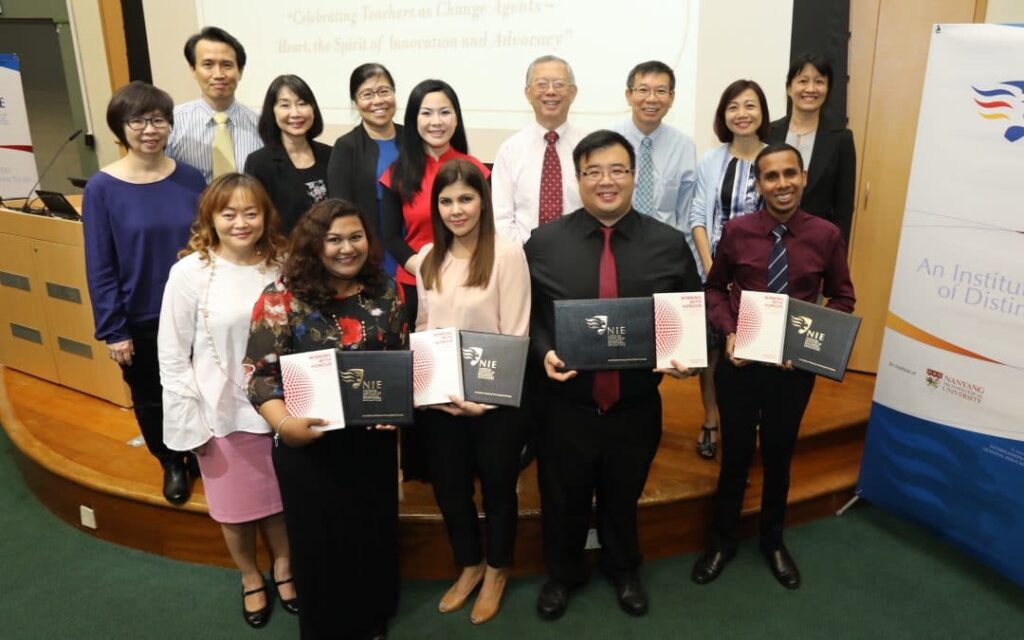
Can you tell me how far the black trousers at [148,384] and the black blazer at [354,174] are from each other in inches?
32.3

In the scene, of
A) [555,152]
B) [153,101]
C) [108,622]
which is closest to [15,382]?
[108,622]

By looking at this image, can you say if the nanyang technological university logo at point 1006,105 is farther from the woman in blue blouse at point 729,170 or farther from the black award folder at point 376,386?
the black award folder at point 376,386

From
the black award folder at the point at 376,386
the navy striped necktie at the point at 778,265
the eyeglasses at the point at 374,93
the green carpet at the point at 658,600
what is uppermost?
the eyeglasses at the point at 374,93

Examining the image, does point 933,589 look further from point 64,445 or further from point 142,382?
point 64,445

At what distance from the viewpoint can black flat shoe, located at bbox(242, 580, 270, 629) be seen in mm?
2312

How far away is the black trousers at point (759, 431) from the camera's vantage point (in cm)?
223

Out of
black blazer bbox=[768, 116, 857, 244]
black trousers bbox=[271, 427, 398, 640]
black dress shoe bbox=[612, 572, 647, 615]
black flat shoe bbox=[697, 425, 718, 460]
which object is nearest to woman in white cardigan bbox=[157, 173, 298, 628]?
black trousers bbox=[271, 427, 398, 640]

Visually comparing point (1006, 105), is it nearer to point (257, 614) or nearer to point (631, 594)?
point (631, 594)

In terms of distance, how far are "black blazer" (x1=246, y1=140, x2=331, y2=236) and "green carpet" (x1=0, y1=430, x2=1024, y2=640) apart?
1.40 metres

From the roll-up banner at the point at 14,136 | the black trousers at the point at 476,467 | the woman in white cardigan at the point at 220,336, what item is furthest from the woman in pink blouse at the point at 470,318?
the roll-up banner at the point at 14,136

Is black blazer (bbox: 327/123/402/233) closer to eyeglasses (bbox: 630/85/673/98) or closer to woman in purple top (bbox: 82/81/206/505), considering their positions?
woman in purple top (bbox: 82/81/206/505)

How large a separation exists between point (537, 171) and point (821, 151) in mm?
1155

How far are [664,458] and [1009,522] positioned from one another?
119 cm

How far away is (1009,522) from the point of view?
2.34 m
